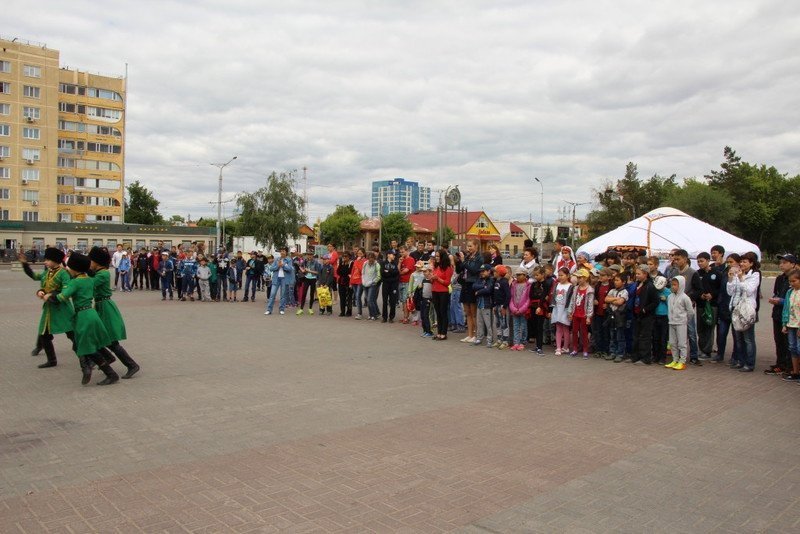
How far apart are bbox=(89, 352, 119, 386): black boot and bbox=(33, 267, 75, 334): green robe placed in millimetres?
1089

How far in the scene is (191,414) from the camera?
6.93 meters

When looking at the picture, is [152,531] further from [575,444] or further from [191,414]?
[575,444]

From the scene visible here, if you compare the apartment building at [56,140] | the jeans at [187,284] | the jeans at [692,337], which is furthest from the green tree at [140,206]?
the jeans at [692,337]

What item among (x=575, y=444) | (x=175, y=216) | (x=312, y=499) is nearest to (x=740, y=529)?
(x=575, y=444)

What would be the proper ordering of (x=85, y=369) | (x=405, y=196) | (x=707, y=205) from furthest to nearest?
(x=405, y=196), (x=707, y=205), (x=85, y=369)

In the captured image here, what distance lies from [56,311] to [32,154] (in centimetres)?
7388

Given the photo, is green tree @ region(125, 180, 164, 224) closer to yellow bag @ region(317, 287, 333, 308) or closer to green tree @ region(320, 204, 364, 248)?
green tree @ region(320, 204, 364, 248)

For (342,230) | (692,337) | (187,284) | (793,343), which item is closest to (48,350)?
(692,337)

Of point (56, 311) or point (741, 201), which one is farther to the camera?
point (741, 201)

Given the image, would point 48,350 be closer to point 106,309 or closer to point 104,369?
point 106,309

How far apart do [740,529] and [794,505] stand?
0.78 m

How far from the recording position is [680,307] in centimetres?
1060

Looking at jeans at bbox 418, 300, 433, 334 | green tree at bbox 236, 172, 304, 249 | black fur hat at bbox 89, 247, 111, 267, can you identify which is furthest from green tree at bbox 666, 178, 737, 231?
black fur hat at bbox 89, 247, 111, 267

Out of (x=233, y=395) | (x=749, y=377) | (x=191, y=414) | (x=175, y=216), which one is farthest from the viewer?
(x=175, y=216)
